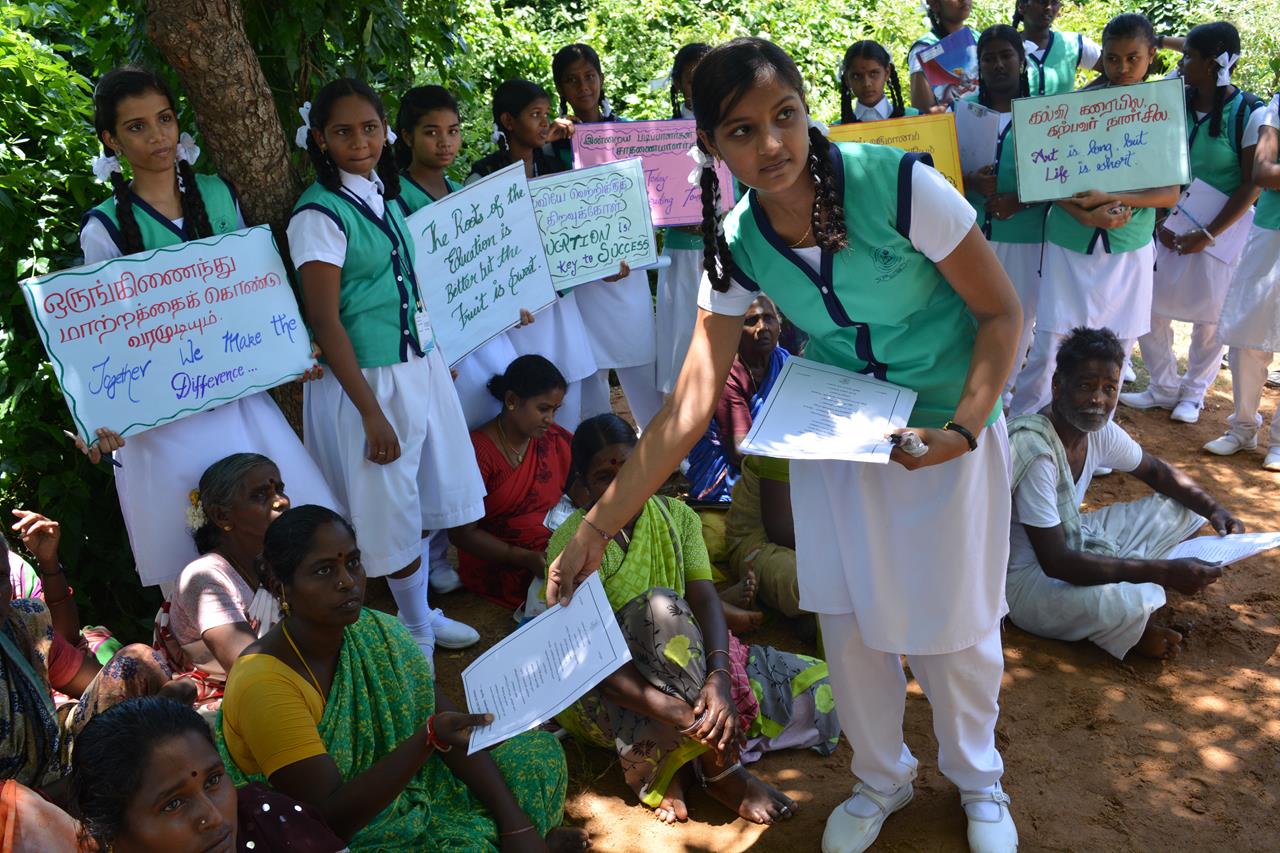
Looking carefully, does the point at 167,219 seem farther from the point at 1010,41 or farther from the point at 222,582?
the point at 1010,41

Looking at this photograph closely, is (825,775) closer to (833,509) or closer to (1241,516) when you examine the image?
(833,509)

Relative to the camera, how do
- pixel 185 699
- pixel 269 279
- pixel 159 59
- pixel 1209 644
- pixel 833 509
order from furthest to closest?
1. pixel 159 59
2. pixel 1209 644
3. pixel 269 279
4. pixel 185 699
5. pixel 833 509

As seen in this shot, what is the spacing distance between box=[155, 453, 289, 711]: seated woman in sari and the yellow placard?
10.9ft

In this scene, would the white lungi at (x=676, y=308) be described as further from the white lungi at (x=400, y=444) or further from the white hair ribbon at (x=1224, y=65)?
the white hair ribbon at (x=1224, y=65)

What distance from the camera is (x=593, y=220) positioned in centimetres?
557

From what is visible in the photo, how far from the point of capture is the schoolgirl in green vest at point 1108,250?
5406mm

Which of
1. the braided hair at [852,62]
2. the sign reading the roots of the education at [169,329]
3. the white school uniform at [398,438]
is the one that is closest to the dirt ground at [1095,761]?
the white school uniform at [398,438]

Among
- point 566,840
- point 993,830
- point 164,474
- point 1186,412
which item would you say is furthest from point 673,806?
point 1186,412

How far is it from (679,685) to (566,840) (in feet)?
1.83

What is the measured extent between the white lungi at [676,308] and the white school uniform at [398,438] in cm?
168

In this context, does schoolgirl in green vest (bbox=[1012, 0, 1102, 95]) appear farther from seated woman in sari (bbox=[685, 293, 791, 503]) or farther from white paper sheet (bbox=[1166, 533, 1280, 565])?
white paper sheet (bbox=[1166, 533, 1280, 565])

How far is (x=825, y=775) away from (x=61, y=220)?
11.9ft

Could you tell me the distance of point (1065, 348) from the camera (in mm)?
4477

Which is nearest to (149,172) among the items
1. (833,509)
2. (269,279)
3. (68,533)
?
(269,279)
